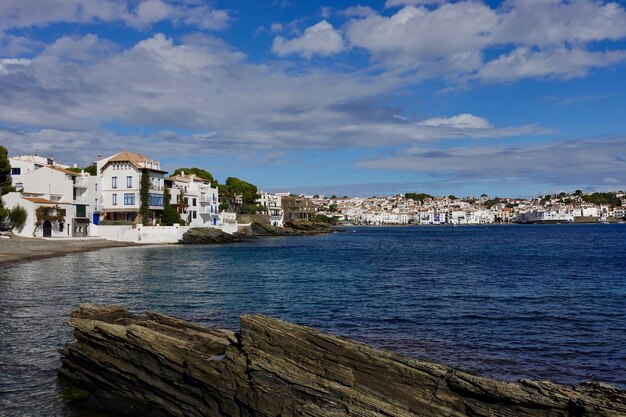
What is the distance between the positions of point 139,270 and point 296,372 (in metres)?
33.7

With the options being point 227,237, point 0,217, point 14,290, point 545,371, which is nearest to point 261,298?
point 14,290

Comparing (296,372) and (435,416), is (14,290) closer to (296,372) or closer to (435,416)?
(296,372)

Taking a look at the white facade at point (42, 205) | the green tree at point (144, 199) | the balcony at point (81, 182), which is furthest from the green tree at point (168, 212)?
the white facade at point (42, 205)

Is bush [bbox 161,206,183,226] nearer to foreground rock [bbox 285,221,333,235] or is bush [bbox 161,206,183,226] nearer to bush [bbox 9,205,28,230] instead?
bush [bbox 9,205,28,230]

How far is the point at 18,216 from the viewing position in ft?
207

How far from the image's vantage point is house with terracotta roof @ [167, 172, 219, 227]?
286 ft

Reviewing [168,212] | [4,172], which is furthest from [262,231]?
[4,172]

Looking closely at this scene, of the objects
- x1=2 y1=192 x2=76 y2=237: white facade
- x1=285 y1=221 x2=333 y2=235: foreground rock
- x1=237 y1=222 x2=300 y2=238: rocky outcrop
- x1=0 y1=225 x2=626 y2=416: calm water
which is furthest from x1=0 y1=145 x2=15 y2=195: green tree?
x1=285 y1=221 x2=333 y2=235: foreground rock

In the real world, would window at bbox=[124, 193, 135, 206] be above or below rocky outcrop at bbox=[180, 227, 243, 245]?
above

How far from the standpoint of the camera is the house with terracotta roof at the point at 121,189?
77812mm

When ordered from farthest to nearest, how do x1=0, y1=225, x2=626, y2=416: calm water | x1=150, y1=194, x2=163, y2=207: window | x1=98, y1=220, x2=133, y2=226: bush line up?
x1=150, y1=194, x2=163, y2=207: window
x1=98, y1=220, x2=133, y2=226: bush
x1=0, y1=225, x2=626, y2=416: calm water

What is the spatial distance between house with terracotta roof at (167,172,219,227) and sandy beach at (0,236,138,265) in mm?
18492

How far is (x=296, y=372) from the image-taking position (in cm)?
955

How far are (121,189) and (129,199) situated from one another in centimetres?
201
